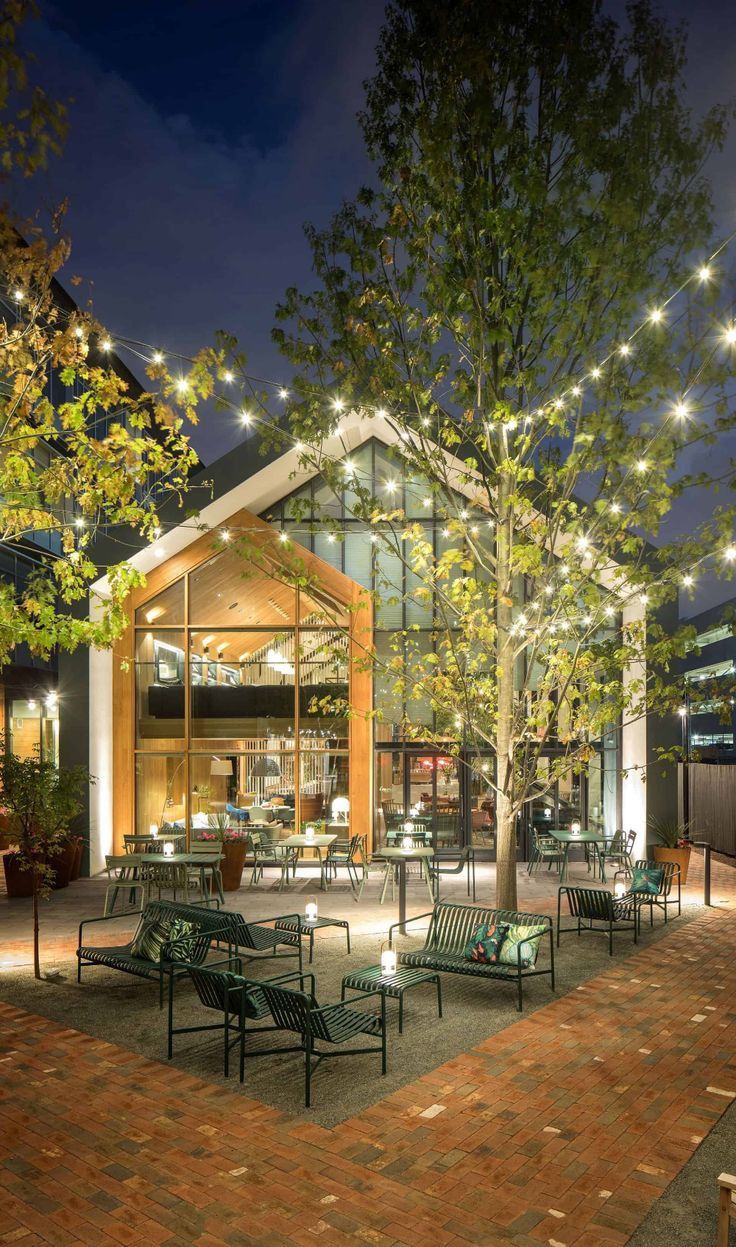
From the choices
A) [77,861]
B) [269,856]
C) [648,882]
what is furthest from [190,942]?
[77,861]

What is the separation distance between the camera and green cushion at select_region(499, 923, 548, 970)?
7.78m

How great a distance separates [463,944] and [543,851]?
7.36 m

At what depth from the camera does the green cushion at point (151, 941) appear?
8.06 meters

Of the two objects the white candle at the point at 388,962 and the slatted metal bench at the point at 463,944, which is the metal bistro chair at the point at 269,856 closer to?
the slatted metal bench at the point at 463,944

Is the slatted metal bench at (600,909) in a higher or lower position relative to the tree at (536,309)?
lower

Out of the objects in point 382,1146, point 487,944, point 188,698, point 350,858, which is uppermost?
point 188,698

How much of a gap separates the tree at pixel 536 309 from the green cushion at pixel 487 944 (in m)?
1.41

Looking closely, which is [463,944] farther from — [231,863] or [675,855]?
[675,855]

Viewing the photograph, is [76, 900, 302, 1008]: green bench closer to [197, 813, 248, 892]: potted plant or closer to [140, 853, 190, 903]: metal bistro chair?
[140, 853, 190, 903]: metal bistro chair

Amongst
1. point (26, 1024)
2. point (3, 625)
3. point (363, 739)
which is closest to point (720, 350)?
point (3, 625)

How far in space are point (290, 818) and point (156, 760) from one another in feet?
9.24

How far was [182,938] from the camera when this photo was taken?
26.0 feet

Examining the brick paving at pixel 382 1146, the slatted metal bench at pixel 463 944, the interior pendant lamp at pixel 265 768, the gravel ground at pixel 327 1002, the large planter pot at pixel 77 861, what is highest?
the interior pendant lamp at pixel 265 768

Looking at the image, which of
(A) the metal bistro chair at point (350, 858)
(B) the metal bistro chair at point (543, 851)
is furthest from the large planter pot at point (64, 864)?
(B) the metal bistro chair at point (543, 851)
